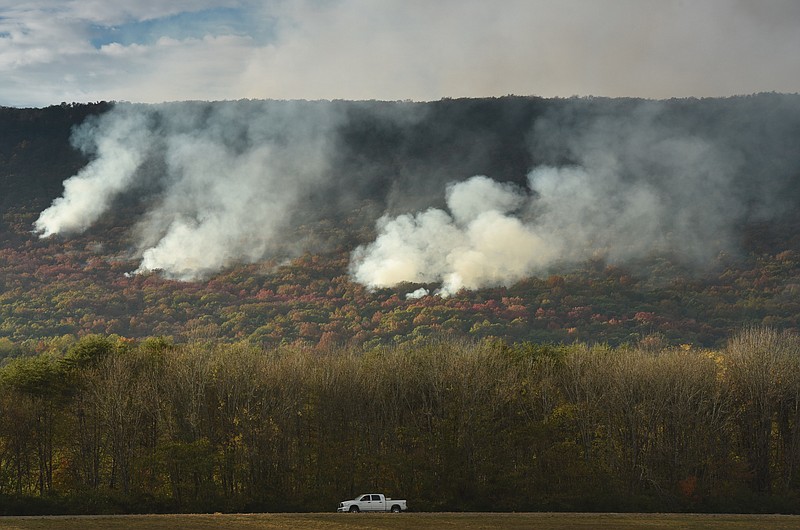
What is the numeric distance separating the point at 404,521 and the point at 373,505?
17.1ft

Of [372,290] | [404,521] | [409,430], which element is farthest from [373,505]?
[372,290]

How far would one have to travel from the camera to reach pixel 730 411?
66.8 meters

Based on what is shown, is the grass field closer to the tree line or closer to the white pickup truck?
the white pickup truck

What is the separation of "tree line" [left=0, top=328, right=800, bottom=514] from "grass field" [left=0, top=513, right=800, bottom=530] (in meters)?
4.17

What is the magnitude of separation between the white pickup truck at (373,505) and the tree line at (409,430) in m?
1.82

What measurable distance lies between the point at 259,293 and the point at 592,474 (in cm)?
10652

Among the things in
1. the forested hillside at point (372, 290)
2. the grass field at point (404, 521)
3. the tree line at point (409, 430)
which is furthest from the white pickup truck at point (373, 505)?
the forested hillside at point (372, 290)

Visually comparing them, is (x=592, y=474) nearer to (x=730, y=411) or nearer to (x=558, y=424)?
(x=558, y=424)

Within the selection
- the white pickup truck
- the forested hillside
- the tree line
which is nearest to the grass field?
the white pickup truck

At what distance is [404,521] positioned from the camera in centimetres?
4825

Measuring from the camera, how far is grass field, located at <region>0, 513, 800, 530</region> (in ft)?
149

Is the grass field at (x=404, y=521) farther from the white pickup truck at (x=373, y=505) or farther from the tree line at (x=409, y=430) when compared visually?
the tree line at (x=409, y=430)

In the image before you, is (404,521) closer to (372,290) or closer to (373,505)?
(373,505)

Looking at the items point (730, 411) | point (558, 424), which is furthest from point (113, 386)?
point (730, 411)
